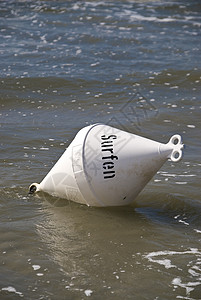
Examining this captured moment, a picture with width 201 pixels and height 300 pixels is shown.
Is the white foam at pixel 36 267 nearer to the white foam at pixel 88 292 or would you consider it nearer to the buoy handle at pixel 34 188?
the white foam at pixel 88 292

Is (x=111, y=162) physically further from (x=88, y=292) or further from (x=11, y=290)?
(x=11, y=290)

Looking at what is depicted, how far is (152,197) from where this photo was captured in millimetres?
5645

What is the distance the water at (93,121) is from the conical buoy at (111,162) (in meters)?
0.26

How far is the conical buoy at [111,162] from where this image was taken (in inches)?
195

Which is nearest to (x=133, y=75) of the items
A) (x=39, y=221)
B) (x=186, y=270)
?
(x=39, y=221)

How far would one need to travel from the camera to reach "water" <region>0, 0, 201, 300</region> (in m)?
4.23

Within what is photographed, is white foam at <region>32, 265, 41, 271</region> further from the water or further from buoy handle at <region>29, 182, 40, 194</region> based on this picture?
buoy handle at <region>29, 182, 40, 194</region>

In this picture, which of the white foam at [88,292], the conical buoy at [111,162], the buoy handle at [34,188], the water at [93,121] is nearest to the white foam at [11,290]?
the water at [93,121]

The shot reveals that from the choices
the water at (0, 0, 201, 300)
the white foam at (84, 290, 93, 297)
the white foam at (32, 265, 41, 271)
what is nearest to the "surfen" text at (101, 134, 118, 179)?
the water at (0, 0, 201, 300)

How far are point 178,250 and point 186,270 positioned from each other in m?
0.32

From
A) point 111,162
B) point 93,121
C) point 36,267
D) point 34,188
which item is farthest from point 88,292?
point 93,121

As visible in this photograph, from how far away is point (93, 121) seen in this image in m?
8.19

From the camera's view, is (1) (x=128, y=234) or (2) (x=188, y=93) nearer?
(1) (x=128, y=234)

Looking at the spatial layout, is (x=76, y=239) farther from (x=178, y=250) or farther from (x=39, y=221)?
(x=178, y=250)
